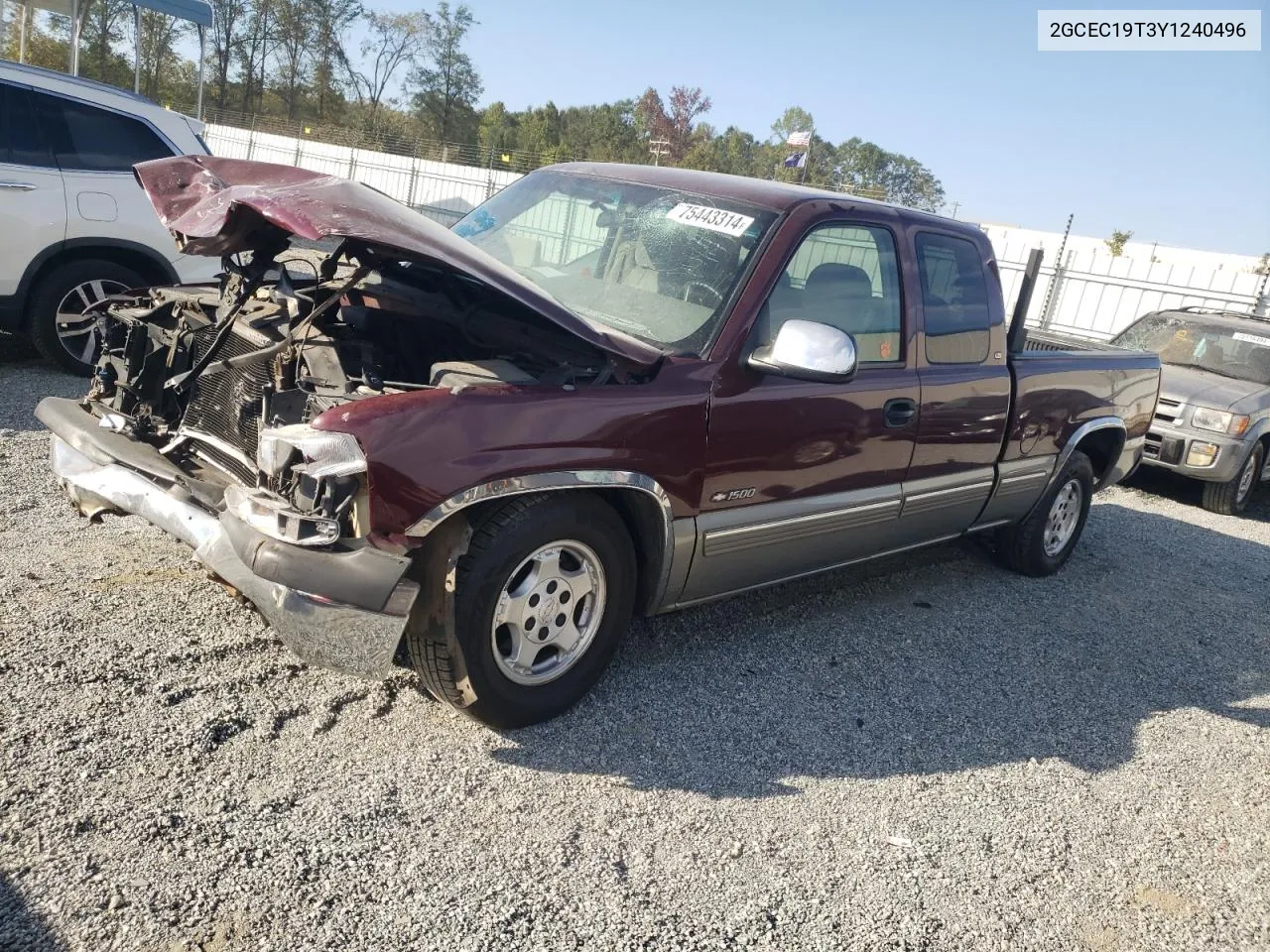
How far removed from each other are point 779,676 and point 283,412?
220 cm

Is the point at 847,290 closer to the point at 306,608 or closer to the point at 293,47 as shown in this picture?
the point at 306,608

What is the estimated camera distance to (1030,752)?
12.1 feet

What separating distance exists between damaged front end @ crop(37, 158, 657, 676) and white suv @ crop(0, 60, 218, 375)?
268cm

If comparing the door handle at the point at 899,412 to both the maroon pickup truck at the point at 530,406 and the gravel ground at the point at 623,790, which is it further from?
the gravel ground at the point at 623,790

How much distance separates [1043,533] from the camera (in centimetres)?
557

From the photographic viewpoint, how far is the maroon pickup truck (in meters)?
2.71

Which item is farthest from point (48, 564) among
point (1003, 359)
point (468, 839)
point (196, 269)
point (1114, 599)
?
point (1114, 599)

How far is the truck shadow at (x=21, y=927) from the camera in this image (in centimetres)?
205

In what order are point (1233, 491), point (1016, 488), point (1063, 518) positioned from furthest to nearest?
point (1233, 491) < point (1063, 518) < point (1016, 488)

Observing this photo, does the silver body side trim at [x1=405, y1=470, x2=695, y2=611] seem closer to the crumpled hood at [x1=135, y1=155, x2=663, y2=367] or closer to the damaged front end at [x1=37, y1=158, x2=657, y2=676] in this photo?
the damaged front end at [x1=37, y1=158, x2=657, y2=676]

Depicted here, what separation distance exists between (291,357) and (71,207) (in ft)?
13.4

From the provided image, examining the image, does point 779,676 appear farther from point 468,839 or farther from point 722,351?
point 468,839

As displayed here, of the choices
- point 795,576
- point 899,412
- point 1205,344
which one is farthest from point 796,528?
point 1205,344

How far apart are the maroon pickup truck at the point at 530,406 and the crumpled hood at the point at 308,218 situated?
2 cm
